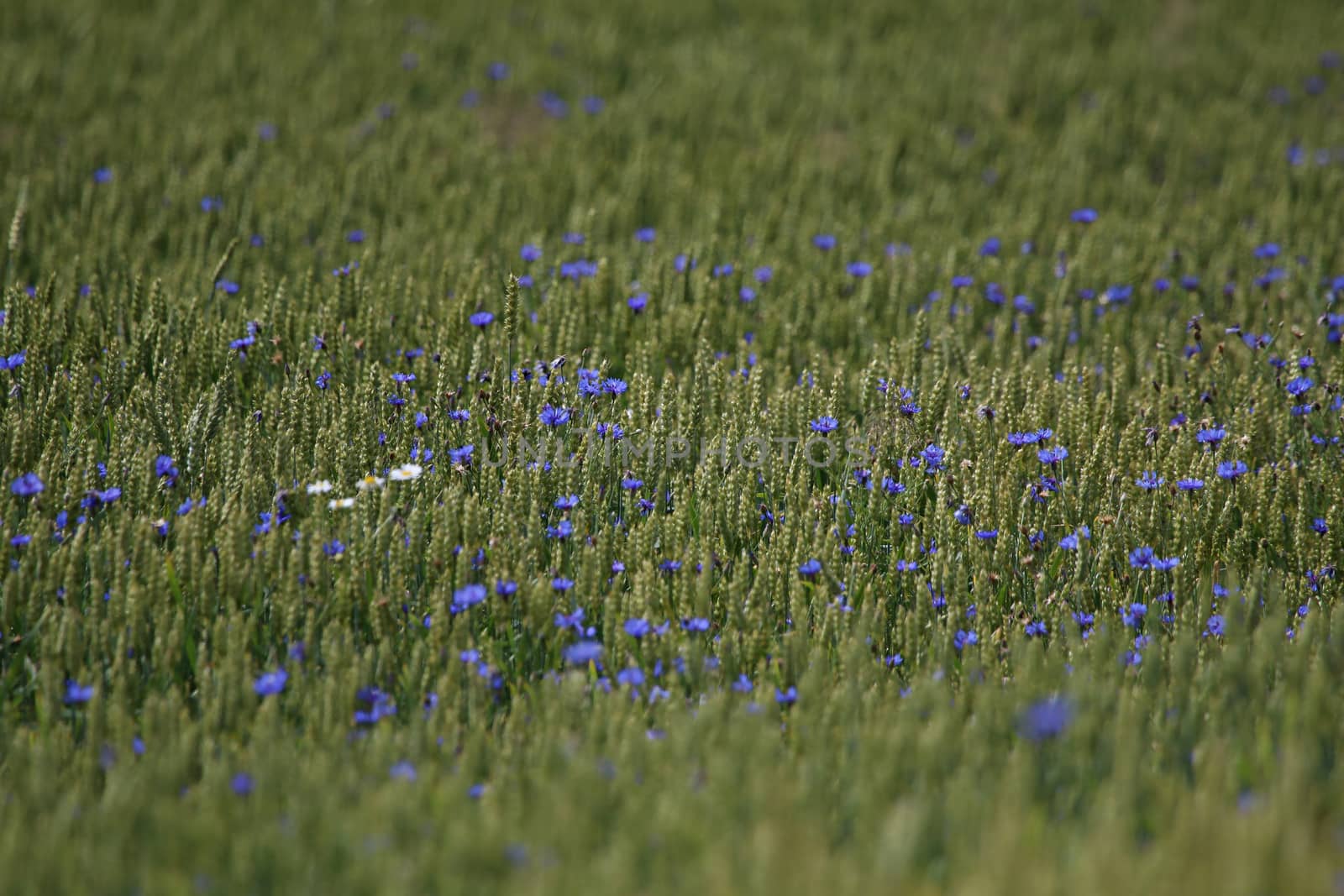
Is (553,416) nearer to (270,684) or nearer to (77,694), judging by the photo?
(270,684)

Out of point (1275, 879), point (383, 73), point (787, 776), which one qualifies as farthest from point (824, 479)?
point (383, 73)

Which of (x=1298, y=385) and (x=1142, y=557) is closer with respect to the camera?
(x=1142, y=557)

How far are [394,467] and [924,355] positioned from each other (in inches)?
87.0

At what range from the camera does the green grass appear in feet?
7.35

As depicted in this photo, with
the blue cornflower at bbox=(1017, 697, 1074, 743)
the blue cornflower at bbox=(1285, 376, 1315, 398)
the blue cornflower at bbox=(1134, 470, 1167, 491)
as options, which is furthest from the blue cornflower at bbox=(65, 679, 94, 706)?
the blue cornflower at bbox=(1285, 376, 1315, 398)

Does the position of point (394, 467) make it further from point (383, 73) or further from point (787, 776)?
point (383, 73)

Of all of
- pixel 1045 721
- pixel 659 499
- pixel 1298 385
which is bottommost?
pixel 659 499

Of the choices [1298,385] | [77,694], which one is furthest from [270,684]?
[1298,385]

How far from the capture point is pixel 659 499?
12.1ft

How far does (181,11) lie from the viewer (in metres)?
8.89

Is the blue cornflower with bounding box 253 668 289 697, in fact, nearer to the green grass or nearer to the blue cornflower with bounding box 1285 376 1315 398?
the green grass

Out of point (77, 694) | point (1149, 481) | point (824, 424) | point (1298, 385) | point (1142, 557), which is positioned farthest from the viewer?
point (1298, 385)

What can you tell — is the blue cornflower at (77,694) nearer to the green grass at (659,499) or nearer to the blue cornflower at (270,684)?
the green grass at (659,499)

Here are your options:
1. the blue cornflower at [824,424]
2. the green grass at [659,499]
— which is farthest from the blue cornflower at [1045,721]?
the blue cornflower at [824,424]
